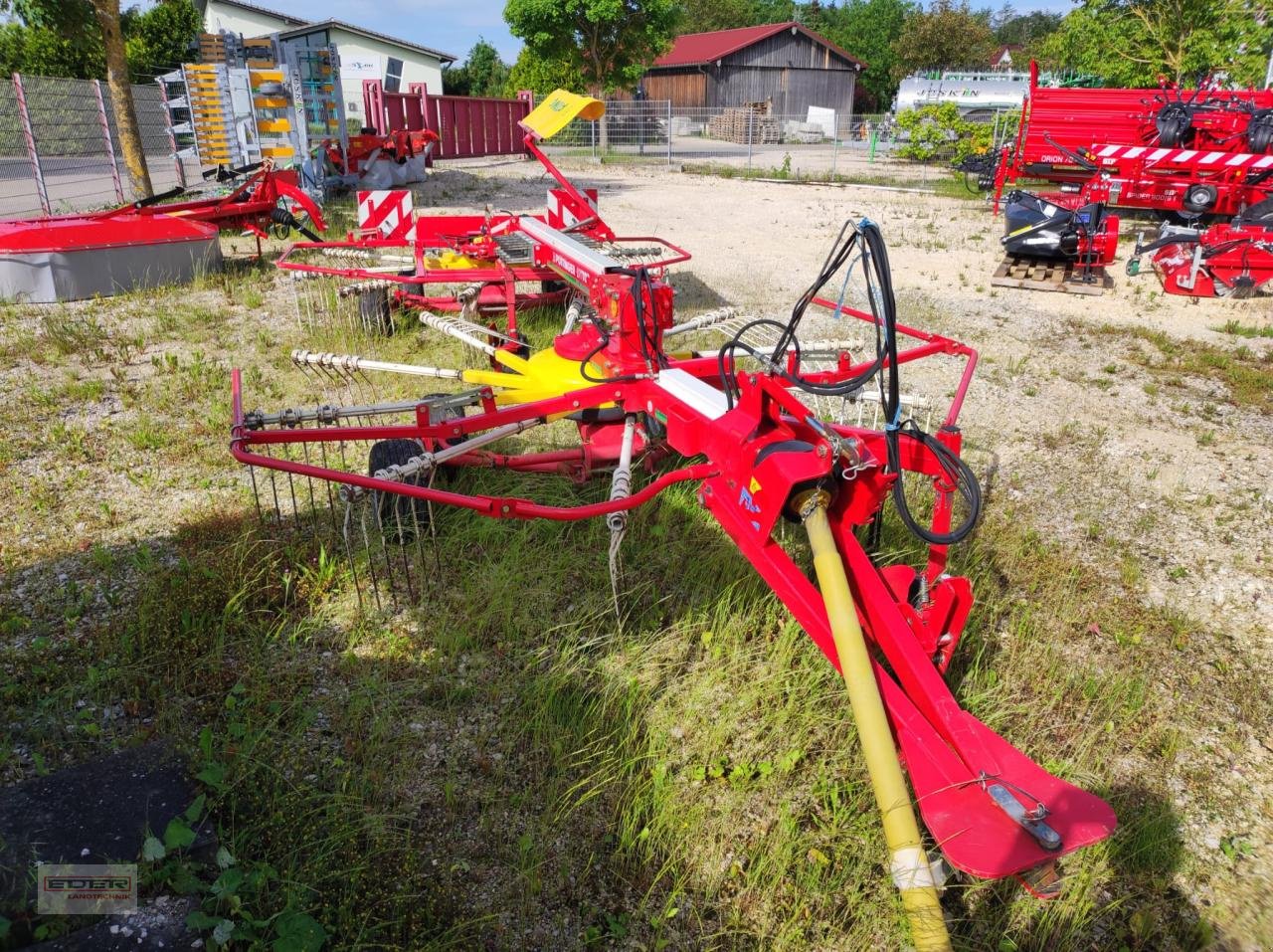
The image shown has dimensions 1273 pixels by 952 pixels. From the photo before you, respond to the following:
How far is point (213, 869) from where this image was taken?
2.03m

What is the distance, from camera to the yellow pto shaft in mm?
1816

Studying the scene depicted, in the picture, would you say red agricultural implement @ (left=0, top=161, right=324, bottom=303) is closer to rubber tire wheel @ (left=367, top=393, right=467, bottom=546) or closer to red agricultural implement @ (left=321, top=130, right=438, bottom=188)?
rubber tire wheel @ (left=367, top=393, right=467, bottom=546)

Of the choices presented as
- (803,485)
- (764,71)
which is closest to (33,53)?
(803,485)

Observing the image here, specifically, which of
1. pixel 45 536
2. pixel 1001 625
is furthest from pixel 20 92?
pixel 1001 625

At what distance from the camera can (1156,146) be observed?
1148 centimetres

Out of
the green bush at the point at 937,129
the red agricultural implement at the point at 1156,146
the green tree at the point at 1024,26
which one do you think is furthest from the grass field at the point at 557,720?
the green tree at the point at 1024,26

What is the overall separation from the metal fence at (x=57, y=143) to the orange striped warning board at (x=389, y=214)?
721cm

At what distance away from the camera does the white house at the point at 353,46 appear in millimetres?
31766

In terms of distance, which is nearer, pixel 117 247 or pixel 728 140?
pixel 117 247

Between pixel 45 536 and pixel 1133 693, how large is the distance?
4.56m

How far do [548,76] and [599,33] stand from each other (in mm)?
3014

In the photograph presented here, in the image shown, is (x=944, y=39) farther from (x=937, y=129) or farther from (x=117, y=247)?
(x=117, y=247)

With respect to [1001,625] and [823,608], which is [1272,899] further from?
[823,608]

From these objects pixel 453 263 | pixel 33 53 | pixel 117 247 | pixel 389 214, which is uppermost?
pixel 33 53
